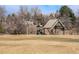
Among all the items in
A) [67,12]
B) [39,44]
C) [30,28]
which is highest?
[67,12]

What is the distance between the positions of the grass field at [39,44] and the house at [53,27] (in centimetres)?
4

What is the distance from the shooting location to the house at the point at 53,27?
6.32ft

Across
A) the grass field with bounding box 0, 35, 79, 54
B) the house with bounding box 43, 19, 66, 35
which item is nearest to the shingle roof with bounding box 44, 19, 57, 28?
the house with bounding box 43, 19, 66, 35

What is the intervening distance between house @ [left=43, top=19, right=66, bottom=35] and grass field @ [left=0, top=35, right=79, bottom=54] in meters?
0.04

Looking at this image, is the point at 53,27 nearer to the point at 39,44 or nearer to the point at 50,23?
the point at 50,23

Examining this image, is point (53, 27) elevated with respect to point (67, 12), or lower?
lower

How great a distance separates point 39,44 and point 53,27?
0.23 m

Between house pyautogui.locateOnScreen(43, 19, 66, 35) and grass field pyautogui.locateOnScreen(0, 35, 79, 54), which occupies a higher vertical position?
house pyautogui.locateOnScreen(43, 19, 66, 35)

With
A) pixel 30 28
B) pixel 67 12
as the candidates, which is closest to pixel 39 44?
pixel 30 28

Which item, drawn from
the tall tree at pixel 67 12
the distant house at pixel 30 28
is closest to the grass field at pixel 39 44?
the distant house at pixel 30 28

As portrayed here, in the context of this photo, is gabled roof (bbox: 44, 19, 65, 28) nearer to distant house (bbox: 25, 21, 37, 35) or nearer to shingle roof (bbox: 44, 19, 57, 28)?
shingle roof (bbox: 44, 19, 57, 28)

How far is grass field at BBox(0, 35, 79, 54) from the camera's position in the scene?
192 cm

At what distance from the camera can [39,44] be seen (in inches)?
75.9
